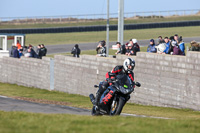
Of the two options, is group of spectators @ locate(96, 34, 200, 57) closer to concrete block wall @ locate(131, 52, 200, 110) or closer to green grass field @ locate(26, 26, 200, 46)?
concrete block wall @ locate(131, 52, 200, 110)

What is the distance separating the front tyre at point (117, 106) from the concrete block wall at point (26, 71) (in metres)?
14.3

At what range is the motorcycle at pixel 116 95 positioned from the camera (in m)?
12.1

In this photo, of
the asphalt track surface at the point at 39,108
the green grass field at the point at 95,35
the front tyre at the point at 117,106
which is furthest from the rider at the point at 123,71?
the green grass field at the point at 95,35

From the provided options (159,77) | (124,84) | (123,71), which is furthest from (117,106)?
(159,77)

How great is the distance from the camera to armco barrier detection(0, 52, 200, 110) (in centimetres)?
1711

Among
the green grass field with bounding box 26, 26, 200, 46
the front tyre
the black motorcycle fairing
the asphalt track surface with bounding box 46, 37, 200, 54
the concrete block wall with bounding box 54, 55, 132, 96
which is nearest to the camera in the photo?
the black motorcycle fairing

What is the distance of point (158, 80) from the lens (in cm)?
1873

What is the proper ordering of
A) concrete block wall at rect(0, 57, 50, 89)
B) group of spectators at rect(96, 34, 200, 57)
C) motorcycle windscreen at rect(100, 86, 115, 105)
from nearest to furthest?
motorcycle windscreen at rect(100, 86, 115, 105)
group of spectators at rect(96, 34, 200, 57)
concrete block wall at rect(0, 57, 50, 89)

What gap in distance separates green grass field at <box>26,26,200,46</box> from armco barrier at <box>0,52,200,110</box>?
23.3m

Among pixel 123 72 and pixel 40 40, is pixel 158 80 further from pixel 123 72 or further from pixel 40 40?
pixel 40 40

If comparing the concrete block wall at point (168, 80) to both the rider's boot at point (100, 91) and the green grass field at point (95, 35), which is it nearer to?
the rider's boot at point (100, 91)

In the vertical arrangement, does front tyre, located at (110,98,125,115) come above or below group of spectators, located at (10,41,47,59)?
below

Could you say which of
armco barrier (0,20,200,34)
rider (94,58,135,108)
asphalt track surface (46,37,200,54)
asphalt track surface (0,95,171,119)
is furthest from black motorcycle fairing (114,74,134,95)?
armco barrier (0,20,200,34)

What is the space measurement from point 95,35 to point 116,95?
142 ft
